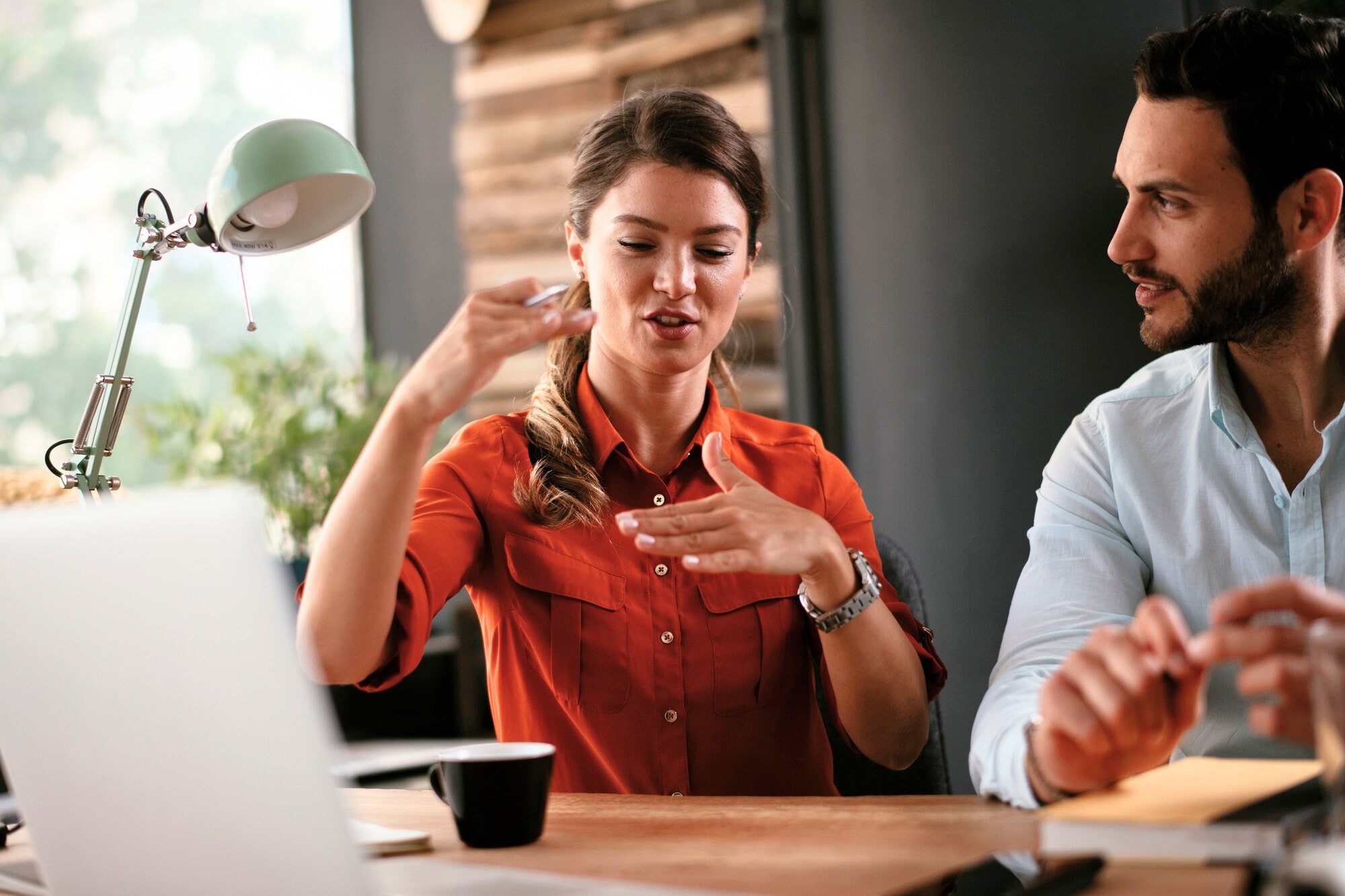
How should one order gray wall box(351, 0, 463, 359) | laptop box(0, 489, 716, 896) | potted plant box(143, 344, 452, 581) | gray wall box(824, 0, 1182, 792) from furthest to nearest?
A: gray wall box(351, 0, 463, 359), potted plant box(143, 344, 452, 581), gray wall box(824, 0, 1182, 792), laptop box(0, 489, 716, 896)

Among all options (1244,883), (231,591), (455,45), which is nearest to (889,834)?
(1244,883)

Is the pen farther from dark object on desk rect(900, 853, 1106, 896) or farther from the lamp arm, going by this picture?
dark object on desk rect(900, 853, 1106, 896)

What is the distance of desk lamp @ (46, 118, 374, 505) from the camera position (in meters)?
1.22

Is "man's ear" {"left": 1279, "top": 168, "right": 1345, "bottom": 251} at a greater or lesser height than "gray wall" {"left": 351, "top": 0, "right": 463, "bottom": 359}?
lesser

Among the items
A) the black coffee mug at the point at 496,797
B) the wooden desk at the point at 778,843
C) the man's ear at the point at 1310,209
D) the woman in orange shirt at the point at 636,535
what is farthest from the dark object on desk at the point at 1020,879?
the man's ear at the point at 1310,209

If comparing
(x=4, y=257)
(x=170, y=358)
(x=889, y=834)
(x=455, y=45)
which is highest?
(x=455, y=45)

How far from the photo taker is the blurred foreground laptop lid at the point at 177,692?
2.17ft

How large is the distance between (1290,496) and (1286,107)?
1.60 ft

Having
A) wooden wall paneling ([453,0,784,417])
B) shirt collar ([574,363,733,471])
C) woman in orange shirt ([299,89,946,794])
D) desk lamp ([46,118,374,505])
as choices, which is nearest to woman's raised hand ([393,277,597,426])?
woman in orange shirt ([299,89,946,794])

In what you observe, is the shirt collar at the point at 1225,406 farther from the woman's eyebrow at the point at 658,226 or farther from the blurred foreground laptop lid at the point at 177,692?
the blurred foreground laptop lid at the point at 177,692

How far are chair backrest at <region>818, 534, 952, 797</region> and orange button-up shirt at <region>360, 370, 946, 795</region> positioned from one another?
0.02 meters

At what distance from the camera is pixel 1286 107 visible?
1487mm

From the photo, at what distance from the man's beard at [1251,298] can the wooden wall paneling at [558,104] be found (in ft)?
5.14

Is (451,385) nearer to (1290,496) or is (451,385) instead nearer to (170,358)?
(1290,496)
